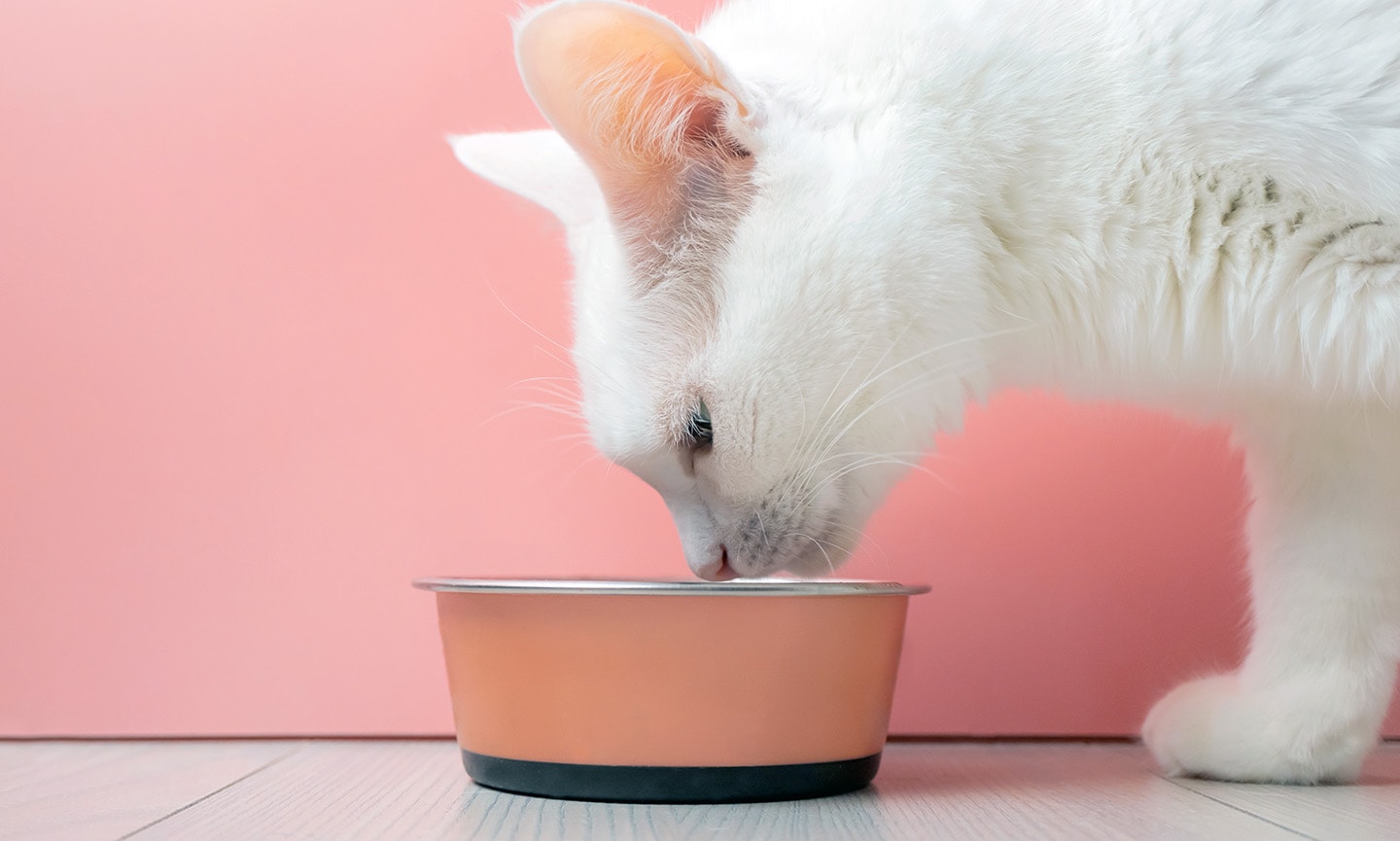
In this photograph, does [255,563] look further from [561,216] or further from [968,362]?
[968,362]

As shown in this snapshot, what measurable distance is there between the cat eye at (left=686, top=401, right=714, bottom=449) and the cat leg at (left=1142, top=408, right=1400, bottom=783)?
55 centimetres

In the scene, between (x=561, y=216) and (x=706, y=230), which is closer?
(x=706, y=230)

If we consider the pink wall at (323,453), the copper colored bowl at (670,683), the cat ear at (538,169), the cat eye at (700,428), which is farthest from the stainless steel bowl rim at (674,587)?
the pink wall at (323,453)

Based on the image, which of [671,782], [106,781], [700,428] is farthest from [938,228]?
[106,781]

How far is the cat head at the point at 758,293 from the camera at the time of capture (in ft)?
3.14

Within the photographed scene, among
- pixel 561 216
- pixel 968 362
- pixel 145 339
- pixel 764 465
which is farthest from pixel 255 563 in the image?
pixel 968 362

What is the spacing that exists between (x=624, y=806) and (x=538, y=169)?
1.99 feet

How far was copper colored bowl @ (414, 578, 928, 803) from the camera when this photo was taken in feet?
3.27

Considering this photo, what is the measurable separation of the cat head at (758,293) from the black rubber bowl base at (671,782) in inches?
7.1

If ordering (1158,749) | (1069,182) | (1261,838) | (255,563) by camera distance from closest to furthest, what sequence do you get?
(1261,838) < (1069,182) < (1158,749) < (255,563)

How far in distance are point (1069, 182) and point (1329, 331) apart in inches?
9.0

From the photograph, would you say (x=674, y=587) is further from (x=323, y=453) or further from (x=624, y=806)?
(x=323, y=453)

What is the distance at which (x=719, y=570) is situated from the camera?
112cm

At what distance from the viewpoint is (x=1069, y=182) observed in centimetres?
99
